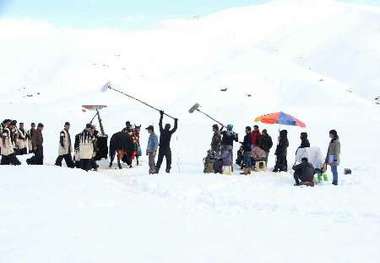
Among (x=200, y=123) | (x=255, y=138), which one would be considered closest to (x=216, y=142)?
(x=255, y=138)

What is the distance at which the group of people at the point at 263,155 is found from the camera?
1533 cm

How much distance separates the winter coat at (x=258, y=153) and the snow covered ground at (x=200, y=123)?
0.63m

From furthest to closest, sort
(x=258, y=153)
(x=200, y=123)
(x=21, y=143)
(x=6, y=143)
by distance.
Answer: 1. (x=200, y=123)
2. (x=21, y=143)
3. (x=258, y=153)
4. (x=6, y=143)

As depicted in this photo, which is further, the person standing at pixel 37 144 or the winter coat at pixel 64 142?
the person standing at pixel 37 144

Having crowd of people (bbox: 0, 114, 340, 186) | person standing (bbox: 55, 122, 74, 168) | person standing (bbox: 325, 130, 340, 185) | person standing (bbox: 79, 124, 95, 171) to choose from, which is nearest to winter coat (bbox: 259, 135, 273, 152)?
crowd of people (bbox: 0, 114, 340, 186)

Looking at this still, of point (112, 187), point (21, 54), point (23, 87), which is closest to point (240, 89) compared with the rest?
point (23, 87)

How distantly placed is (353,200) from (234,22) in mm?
62141

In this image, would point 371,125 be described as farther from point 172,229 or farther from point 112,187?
point 172,229

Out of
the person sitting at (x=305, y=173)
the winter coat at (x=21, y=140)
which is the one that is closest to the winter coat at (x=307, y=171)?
the person sitting at (x=305, y=173)

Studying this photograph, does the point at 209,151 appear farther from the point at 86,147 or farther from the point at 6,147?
the point at 6,147

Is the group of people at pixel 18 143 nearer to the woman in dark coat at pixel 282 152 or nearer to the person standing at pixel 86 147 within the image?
the person standing at pixel 86 147

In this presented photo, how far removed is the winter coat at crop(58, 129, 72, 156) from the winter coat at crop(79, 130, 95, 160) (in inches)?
12.9

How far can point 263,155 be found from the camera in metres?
18.3

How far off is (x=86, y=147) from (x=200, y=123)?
16988 mm
